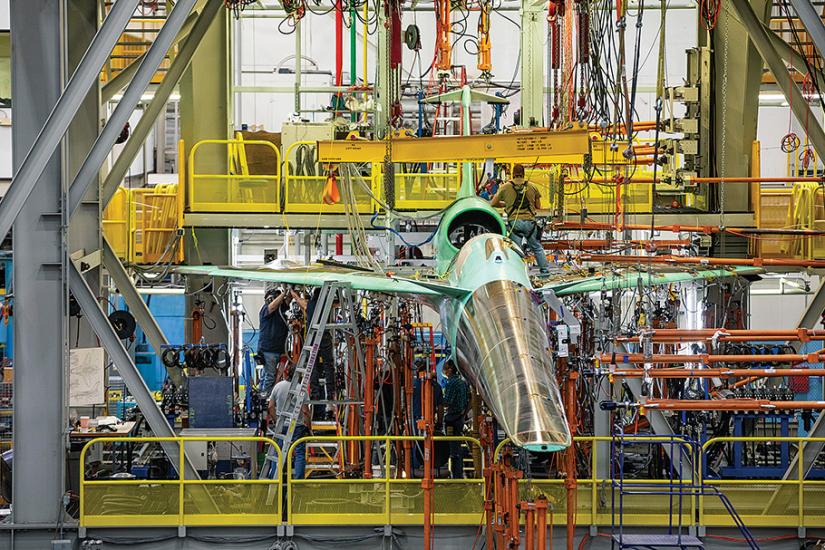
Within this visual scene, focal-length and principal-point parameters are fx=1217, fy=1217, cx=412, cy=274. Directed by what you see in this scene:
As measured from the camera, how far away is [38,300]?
14289 millimetres

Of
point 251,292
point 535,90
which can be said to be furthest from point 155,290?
point 535,90

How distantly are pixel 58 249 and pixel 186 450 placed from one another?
136 inches

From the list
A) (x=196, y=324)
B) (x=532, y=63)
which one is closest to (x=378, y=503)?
(x=196, y=324)

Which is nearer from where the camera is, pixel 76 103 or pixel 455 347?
pixel 76 103

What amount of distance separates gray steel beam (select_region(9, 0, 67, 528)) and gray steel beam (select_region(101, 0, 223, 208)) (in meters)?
2.54

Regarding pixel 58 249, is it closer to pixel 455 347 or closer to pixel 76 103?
pixel 76 103

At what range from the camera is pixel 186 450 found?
53.1 feet

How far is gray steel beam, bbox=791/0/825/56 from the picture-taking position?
39.0 ft

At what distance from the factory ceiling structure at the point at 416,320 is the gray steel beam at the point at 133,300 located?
0.23ft

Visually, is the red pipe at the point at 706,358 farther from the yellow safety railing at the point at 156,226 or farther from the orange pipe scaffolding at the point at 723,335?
the yellow safety railing at the point at 156,226

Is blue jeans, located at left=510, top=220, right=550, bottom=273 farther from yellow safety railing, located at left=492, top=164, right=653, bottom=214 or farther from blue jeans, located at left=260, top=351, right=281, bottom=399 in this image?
blue jeans, located at left=260, top=351, right=281, bottom=399

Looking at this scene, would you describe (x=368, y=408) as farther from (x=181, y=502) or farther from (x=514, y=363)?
(x=514, y=363)

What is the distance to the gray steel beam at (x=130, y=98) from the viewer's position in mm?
13094

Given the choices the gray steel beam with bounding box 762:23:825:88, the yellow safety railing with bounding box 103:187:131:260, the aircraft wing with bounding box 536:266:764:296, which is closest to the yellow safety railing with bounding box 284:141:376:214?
the yellow safety railing with bounding box 103:187:131:260
